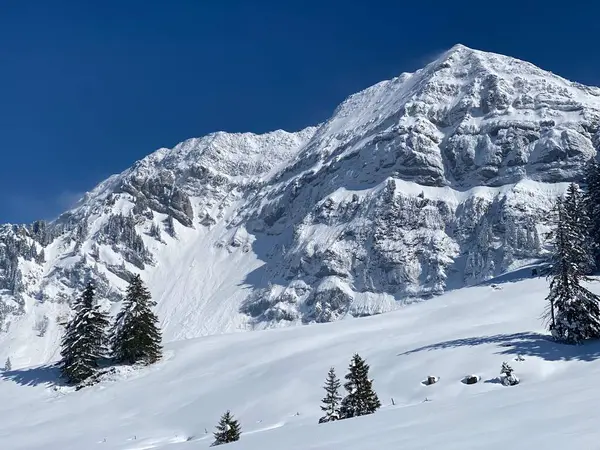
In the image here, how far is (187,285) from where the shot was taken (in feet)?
623

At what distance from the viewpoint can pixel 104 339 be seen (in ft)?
133

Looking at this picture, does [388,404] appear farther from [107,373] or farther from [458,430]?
[107,373]

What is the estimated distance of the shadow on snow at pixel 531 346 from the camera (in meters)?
23.6

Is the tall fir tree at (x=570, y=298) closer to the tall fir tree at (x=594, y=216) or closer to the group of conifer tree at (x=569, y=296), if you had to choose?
the group of conifer tree at (x=569, y=296)

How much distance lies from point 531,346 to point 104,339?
1135 inches

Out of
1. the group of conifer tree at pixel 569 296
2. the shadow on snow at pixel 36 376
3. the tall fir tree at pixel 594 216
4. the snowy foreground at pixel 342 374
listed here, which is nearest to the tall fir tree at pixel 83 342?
the shadow on snow at pixel 36 376

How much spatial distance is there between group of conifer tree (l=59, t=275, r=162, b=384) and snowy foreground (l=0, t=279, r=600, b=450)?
4.76 ft

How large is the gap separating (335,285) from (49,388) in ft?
414

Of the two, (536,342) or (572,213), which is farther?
(572,213)

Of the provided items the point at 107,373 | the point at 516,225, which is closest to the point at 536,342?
the point at 107,373

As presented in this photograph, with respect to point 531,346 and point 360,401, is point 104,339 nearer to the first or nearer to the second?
point 360,401

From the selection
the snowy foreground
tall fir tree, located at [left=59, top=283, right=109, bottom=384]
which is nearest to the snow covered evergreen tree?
the snowy foreground

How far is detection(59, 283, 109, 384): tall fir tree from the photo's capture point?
3697cm

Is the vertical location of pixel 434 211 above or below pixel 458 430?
above
